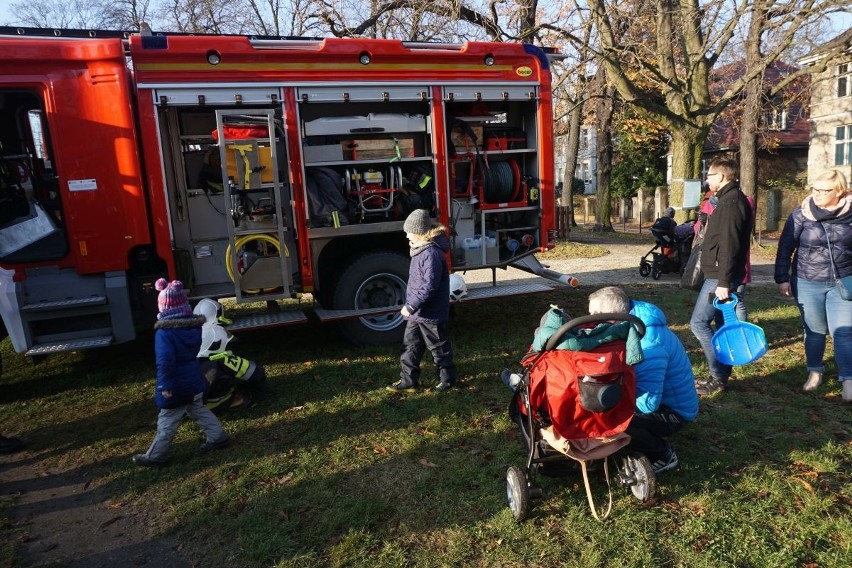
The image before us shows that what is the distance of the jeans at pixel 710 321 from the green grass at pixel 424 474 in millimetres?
226

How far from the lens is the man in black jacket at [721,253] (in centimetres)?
480

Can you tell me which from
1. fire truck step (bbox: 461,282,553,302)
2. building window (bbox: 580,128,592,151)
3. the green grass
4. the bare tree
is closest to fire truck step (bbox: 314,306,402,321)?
the green grass

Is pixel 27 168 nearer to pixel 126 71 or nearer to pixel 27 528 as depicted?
pixel 126 71

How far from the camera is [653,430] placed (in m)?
3.58

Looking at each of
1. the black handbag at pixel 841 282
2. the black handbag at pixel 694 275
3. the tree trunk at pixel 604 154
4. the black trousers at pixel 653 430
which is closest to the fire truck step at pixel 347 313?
the black handbag at pixel 694 275

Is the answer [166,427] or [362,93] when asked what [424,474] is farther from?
[362,93]

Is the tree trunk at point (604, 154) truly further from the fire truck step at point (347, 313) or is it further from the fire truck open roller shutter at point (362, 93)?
the fire truck step at point (347, 313)

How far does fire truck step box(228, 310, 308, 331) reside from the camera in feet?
19.6

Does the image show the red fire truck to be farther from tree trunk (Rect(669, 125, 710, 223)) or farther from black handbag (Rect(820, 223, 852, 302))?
tree trunk (Rect(669, 125, 710, 223))

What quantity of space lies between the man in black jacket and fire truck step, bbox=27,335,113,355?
17.9 ft

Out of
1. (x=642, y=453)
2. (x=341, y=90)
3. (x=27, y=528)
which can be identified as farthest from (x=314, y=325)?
(x=642, y=453)

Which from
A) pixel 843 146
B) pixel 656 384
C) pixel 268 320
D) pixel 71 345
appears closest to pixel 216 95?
pixel 268 320

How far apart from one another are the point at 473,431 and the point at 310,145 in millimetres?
3574

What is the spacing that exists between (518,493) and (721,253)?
2.89m
